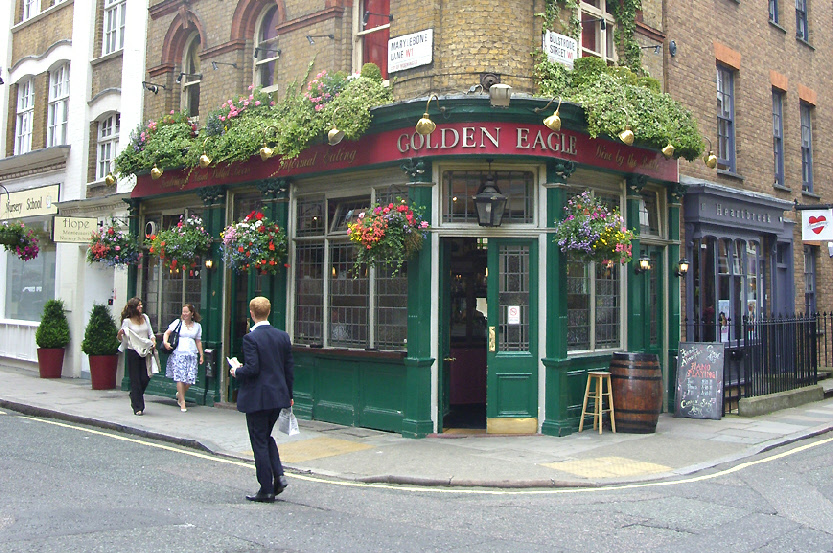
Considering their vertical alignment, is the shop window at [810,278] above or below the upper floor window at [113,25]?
below

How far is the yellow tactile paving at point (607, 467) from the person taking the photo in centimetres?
844

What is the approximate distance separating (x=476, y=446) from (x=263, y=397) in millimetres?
3639

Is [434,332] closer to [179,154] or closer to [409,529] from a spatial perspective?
[409,529]

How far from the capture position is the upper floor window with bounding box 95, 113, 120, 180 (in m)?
17.2

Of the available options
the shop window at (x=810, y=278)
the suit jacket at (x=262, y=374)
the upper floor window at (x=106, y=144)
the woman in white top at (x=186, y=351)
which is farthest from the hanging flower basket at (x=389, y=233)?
the shop window at (x=810, y=278)

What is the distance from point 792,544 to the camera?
5.95 meters

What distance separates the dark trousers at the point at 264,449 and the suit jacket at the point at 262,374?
10 cm

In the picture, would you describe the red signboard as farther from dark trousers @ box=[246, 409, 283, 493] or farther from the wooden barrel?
dark trousers @ box=[246, 409, 283, 493]

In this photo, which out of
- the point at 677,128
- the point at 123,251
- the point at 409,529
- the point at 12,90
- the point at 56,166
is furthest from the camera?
the point at 12,90

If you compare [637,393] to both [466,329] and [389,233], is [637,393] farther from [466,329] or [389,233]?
[389,233]

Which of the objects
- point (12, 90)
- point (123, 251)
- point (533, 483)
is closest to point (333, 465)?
point (533, 483)

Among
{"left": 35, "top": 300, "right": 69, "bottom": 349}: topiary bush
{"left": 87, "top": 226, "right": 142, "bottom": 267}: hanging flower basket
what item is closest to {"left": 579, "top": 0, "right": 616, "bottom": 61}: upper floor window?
{"left": 87, "top": 226, "right": 142, "bottom": 267}: hanging flower basket

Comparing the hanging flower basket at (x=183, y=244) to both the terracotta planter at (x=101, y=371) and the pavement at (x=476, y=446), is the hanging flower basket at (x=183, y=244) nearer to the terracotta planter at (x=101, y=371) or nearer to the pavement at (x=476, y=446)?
the pavement at (x=476, y=446)

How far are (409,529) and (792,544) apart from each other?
285 centimetres
